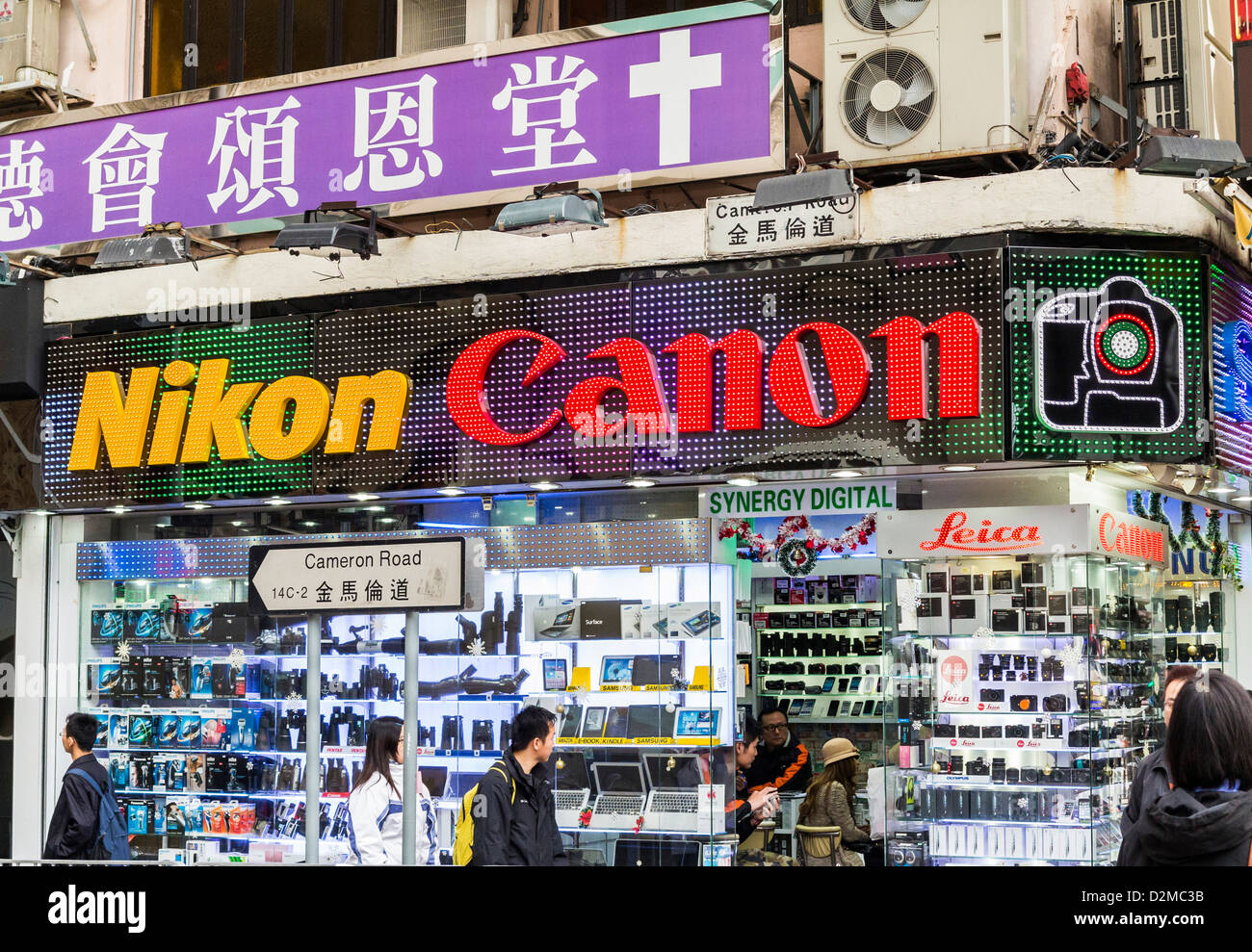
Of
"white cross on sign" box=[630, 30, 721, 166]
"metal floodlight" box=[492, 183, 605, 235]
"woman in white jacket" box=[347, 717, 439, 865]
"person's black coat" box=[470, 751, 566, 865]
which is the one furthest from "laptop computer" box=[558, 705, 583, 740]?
"white cross on sign" box=[630, 30, 721, 166]

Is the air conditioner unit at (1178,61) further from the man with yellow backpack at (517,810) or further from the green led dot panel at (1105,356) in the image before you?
the man with yellow backpack at (517,810)

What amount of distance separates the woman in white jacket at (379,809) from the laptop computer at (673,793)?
2.11 metres

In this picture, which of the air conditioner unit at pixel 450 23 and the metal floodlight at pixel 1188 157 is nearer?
the metal floodlight at pixel 1188 157

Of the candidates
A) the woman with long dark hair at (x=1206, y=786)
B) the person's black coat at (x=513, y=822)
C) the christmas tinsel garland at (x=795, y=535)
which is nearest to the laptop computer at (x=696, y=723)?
the christmas tinsel garland at (x=795, y=535)

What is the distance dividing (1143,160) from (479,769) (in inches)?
232

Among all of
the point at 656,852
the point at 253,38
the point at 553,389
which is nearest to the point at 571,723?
the point at 656,852

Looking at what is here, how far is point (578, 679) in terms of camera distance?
10266 mm

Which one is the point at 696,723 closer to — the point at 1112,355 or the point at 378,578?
the point at 1112,355

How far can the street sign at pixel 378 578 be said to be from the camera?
593cm

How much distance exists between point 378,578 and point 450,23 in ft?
21.3

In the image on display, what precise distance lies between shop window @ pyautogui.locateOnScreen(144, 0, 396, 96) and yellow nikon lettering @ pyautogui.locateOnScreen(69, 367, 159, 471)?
248cm

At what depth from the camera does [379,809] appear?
7.71 meters
